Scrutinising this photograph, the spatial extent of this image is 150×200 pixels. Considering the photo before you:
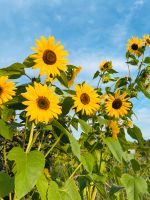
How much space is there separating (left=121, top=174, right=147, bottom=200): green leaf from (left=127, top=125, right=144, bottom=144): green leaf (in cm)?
42

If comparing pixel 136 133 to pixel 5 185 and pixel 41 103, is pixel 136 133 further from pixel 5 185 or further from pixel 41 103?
pixel 5 185

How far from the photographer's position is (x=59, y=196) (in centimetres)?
252

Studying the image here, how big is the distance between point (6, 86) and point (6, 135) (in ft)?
1.05

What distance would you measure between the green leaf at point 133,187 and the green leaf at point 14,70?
1.17m

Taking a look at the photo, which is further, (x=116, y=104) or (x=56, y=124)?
(x=116, y=104)

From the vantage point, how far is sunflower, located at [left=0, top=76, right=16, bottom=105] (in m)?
2.60

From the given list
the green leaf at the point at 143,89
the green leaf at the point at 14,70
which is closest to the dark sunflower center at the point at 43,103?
the green leaf at the point at 14,70

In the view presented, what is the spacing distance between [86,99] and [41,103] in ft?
1.62

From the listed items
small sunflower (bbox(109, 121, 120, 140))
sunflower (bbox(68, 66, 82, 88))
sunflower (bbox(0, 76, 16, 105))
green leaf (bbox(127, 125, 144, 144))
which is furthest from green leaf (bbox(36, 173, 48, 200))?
green leaf (bbox(127, 125, 144, 144))

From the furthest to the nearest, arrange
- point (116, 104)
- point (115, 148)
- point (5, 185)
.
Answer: point (116, 104) → point (115, 148) → point (5, 185)

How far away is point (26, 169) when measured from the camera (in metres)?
2.32

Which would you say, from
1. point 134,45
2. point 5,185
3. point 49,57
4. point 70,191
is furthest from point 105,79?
point 5,185

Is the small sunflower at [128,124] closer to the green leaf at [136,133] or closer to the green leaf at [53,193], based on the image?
the green leaf at [136,133]

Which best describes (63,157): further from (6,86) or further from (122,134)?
(6,86)
